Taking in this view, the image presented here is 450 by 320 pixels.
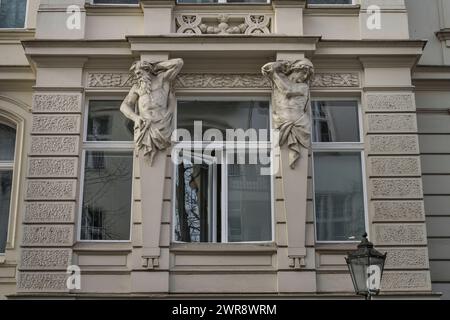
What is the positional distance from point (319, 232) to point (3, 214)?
5013mm

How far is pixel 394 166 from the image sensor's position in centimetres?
1049

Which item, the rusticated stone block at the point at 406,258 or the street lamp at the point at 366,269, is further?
the rusticated stone block at the point at 406,258

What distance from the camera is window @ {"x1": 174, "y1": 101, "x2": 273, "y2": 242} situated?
1045 centimetres

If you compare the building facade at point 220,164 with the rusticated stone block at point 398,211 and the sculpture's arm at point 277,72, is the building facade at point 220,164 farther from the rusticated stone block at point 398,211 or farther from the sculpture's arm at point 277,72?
the sculpture's arm at point 277,72

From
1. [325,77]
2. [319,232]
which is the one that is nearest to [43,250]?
[319,232]

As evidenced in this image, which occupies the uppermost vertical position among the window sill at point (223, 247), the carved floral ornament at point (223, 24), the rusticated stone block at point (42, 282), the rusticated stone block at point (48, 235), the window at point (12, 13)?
the window at point (12, 13)

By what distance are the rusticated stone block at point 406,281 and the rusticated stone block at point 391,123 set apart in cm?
214

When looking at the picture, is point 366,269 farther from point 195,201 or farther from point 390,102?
point 390,102

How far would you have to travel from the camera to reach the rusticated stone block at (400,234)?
1017 cm

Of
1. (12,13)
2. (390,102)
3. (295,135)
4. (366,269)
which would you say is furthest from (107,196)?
(390,102)

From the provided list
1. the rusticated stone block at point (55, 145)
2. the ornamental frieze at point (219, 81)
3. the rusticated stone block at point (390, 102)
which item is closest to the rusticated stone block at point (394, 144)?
the rusticated stone block at point (390, 102)

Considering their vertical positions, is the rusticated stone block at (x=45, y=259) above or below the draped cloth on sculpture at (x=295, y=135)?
below

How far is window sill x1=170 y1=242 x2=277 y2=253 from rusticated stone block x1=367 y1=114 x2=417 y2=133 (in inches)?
93.1

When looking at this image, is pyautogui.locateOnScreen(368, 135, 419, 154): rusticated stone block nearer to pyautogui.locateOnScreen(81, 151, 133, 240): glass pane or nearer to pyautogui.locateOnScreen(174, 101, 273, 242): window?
pyautogui.locateOnScreen(174, 101, 273, 242): window
